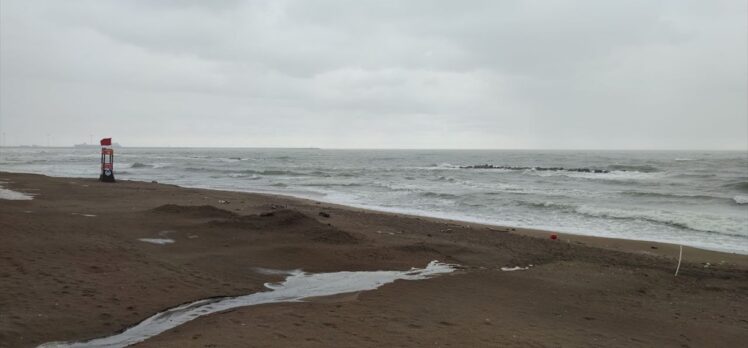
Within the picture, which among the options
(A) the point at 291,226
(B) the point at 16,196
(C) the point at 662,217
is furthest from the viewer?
(C) the point at 662,217

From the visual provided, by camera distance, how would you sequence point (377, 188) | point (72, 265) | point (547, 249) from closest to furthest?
1. point (72, 265)
2. point (547, 249)
3. point (377, 188)

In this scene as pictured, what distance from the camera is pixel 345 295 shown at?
6.51 meters

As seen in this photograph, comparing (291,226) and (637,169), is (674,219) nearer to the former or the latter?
(291,226)

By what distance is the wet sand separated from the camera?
488 centimetres

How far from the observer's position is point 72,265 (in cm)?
666

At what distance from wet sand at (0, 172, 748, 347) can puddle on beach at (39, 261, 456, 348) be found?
157 millimetres

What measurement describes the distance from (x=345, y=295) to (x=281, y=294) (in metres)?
0.81

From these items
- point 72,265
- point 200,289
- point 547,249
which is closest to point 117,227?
point 72,265

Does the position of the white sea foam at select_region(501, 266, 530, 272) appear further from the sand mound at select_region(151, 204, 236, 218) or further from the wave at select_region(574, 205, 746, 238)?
the wave at select_region(574, 205, 746, 238)

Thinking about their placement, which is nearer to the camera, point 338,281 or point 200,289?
point 200,289

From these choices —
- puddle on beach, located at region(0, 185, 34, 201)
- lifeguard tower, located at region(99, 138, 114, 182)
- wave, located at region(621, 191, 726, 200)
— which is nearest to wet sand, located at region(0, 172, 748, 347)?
puddle on beach, located at region(0, 185, 34, 201)

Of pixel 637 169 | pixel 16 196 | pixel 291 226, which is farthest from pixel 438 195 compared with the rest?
pixel 637 169

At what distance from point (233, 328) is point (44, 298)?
212cm

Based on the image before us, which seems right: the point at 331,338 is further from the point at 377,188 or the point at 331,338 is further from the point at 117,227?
the point at 377,188
